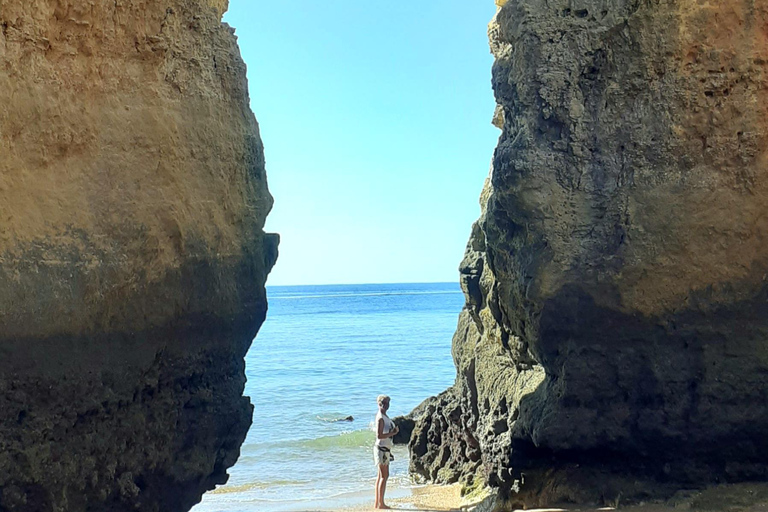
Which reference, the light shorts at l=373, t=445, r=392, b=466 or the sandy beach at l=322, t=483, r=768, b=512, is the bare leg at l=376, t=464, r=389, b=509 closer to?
the light shorts at l=373, t=445, r=392, b=466

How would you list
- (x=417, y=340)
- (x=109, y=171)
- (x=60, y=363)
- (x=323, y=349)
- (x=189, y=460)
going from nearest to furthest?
(x=60, y=363) → (x=109, y=171) → (x=189, y=460) → (x=323, y=349) → (x=417, y=340)

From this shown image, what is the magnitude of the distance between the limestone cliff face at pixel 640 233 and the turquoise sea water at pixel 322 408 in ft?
10.5

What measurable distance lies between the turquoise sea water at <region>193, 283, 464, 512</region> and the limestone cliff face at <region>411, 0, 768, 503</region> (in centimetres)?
319

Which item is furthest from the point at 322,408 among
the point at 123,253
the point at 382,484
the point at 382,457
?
the point at 123,253

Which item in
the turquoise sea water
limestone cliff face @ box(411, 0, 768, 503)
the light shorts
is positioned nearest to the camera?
limestone cliff face @ box(411, 0, 768, 503)

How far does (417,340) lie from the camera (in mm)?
27625

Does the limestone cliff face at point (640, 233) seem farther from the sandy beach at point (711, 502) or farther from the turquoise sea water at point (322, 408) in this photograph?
the turquoise sea water at point (322, 408)

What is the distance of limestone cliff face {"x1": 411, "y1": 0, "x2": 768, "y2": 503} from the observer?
5.64 m

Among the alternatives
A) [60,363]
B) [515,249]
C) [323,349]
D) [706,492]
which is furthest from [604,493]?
Result: [323,349]

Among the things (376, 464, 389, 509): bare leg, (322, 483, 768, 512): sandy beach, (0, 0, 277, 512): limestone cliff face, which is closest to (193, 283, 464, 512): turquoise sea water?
(376, 464, 389, 509): bare leg

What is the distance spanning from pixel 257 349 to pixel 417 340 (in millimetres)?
6341

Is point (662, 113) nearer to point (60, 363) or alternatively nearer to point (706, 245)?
point (706, 245)

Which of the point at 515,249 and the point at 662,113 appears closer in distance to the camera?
the point at 662,113

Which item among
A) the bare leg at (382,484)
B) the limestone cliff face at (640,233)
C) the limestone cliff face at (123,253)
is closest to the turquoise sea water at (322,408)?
the bare leg at (382,484)
